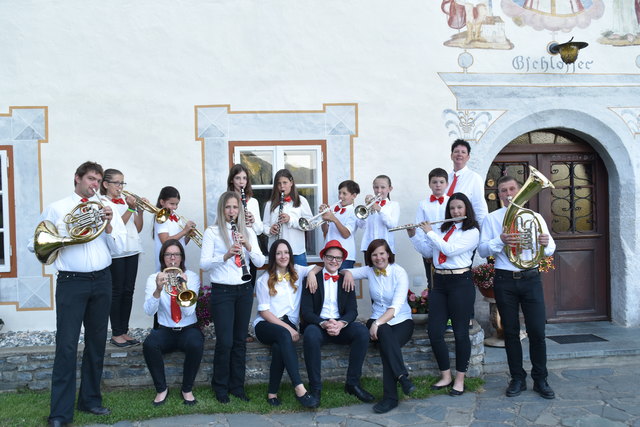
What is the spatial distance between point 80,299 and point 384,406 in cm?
254

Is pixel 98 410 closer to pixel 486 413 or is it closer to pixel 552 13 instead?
pixel 486 413

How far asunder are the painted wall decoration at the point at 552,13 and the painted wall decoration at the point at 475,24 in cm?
21

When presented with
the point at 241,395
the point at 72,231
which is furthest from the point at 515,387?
the point at 72,231

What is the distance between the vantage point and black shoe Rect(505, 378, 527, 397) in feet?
15.7

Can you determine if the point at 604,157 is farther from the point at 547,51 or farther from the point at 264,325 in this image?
the point at 264,325

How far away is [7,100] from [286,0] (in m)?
3.27

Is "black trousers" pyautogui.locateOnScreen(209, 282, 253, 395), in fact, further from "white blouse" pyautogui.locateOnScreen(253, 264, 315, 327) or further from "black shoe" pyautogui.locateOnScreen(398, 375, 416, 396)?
"black shoe" pyautogui.locateOnScreen(398, 375, 416, 396)

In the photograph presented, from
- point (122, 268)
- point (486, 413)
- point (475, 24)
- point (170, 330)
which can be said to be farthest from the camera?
point (475, 24)

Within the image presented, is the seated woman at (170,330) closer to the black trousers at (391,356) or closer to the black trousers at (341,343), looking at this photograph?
the black trousers at (341,343)

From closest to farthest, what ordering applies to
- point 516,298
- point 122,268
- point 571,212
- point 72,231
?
point 72,231 → point 516,298 → point 122,268 → point 571,212

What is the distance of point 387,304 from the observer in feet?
16.7

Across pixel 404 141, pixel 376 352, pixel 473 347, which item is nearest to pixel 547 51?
pixel 404 141

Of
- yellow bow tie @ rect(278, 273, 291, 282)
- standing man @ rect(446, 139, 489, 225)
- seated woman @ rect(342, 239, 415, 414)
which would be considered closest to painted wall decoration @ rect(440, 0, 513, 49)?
standing man @ rect(446, 139, 489, 225)

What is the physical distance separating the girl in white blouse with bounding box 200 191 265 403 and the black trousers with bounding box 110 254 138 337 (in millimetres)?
912
